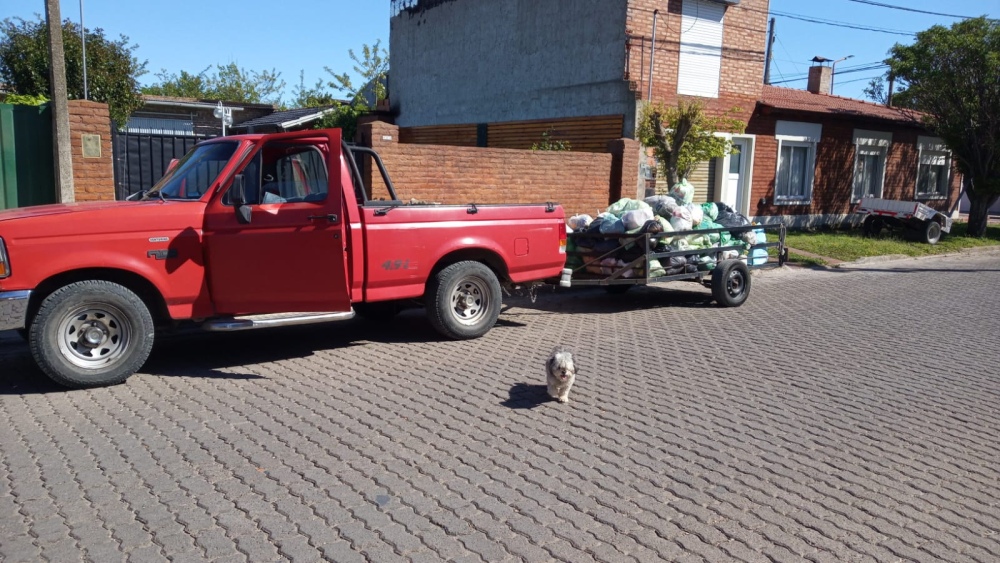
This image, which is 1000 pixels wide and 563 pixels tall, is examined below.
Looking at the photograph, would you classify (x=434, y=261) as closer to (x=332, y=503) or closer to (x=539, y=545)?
(x=332, y=503)

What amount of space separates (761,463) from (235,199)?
4.64m

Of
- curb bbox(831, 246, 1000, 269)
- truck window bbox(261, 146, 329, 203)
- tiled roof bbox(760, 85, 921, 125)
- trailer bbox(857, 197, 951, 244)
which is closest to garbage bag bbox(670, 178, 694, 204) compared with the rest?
truck window bbox(261, 146, 329, 203)

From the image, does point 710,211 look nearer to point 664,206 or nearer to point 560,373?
point 664,206

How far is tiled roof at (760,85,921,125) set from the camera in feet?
70.3

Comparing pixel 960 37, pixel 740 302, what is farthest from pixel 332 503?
pixel 960 37

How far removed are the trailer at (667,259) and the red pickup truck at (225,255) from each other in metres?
2.41

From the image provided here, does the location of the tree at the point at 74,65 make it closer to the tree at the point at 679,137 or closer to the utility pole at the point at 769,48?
the tree at the point at 679,137

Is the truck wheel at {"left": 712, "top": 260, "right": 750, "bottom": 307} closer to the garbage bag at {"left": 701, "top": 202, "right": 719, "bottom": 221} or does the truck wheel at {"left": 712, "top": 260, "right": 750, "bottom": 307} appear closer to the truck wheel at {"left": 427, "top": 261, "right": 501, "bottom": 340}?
the garbage bag at {"left": 701, "top": 202, "right": 719, "bottom": 221}

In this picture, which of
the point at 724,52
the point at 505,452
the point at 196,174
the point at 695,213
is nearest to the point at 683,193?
the point at 695,213

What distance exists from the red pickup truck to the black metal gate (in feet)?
15.2

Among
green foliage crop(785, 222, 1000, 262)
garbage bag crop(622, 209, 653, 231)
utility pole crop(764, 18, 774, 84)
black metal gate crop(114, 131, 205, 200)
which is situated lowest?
green foliage crop(785, 222, 1000, 262)

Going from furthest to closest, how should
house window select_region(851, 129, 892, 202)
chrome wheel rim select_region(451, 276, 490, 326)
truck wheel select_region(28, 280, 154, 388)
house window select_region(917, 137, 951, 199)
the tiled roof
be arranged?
house window select_region(917, 137, 951, 199), house window select_region(851, 129, 892, 202), the tiled roof, chrome wheel rim select_region(451, 276, 490, 326), truck wheel select_region(28, 280, 154, 388)

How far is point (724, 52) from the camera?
19719 mm

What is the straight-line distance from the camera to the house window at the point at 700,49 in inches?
750
